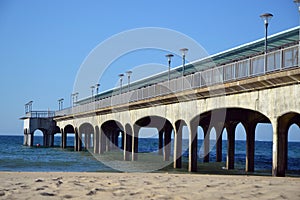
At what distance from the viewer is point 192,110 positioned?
26.1m

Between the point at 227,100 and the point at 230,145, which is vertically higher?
the point at 227,100

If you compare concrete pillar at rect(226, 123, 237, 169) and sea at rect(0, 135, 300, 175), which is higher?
concrete pillar at rect(226, 123, 237, 169)

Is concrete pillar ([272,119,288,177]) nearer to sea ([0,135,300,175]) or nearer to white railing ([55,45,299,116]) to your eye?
white railing ([55,45,299,116])

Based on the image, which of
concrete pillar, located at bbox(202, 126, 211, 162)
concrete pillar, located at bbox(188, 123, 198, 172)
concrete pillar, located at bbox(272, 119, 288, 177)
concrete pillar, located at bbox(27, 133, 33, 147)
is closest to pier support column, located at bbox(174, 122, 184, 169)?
concrete pillar, located at bbox(188, 123, 198, 172)

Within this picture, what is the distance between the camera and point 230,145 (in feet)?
106

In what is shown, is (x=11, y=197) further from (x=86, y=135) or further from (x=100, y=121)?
(x=86, y=135)

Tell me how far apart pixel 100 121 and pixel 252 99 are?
28158mm

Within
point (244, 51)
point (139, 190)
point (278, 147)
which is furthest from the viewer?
point (244, 51)

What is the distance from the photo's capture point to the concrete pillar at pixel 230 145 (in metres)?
31.8

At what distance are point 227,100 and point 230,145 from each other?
11037 mm

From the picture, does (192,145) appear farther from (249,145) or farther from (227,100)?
(227,100)

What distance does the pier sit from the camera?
17828mm

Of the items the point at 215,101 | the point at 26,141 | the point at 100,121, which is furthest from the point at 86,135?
the point at 215,101

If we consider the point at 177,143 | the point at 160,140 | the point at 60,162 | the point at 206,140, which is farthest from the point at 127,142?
the point at 177,143
